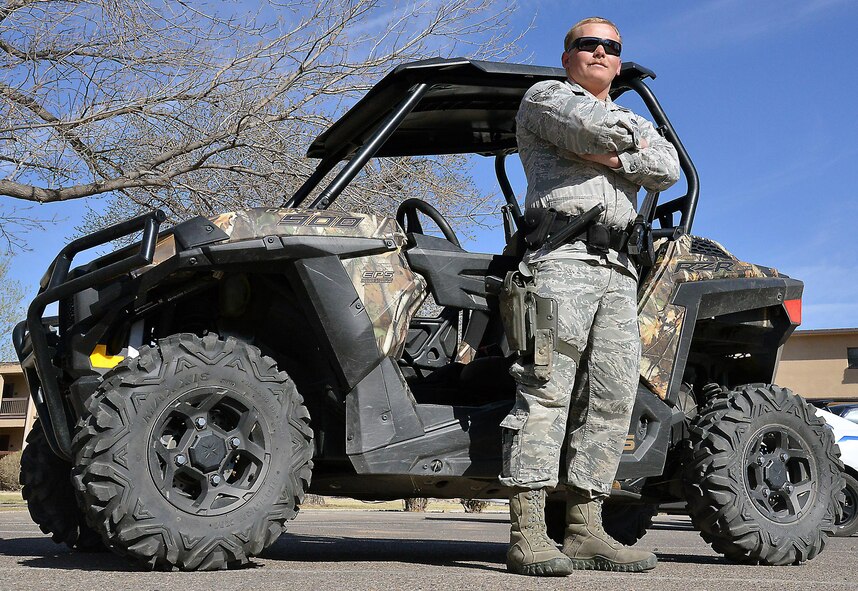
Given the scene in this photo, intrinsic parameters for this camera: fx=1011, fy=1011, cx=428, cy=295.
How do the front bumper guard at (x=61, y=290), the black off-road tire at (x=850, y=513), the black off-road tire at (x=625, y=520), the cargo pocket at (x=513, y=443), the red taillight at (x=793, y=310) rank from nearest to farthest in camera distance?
1. the front bumper guard at (x=61, y=290)
2. the cargo pocket at (x=513, y=443)
3. the red taillight at (x=793, y=310)
4. the black off-road tire at (x=625, y=520)
5. the black off-road tire at (x=850, y=513)

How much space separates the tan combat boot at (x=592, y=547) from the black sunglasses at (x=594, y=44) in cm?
183

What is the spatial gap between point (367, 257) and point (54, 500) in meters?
2.00

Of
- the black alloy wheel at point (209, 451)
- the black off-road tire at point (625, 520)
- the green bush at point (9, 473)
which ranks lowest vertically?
the green bush at point (9, 473)

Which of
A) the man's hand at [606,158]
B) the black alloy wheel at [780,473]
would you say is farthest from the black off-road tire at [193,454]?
the black alloy wheel at [780,473]

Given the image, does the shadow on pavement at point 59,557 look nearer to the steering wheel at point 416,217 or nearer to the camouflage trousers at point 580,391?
the camouflage trousers at point 580,391

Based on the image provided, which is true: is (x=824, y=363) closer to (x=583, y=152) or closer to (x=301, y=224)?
(x=583, y=152)

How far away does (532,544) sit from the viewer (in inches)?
147

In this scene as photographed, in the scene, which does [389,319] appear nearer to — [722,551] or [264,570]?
[264,570]

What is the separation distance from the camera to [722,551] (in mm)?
4605

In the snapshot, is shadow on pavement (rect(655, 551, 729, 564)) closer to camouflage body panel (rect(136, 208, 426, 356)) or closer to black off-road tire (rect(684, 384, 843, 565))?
black off-road tire (rect(684, 384, 843, 565))

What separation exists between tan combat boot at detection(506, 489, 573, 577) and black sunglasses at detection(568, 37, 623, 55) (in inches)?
71.6

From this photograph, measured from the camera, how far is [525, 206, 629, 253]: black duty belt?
4.01m

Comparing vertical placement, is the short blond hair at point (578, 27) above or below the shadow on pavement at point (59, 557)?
above

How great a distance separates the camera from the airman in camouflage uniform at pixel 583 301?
3881 mm
